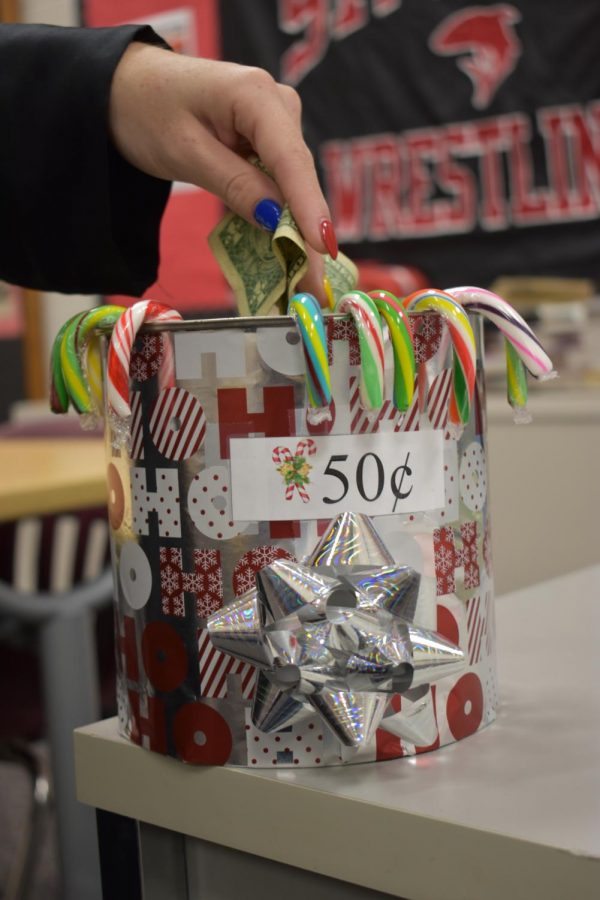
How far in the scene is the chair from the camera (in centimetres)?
145

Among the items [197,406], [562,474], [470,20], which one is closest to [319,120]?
[470,20]

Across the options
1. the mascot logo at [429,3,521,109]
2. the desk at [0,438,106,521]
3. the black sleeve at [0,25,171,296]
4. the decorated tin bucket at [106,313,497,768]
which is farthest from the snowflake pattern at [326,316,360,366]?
the mascot logo at [429,3,521,109]

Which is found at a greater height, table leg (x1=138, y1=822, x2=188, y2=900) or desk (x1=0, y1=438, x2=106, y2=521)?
desk (x1=0, y1=438, x2=106, y2=521)

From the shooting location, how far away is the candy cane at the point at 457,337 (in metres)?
0.53

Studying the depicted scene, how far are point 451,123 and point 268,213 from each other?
2.38m

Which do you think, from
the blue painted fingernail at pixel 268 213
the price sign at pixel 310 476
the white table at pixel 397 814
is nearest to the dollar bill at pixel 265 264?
the blue painted fingernail at pixel 268 213

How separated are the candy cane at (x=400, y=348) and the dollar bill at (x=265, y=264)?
0.25 ft

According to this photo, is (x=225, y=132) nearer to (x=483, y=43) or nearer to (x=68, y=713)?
(x=68, y=713)

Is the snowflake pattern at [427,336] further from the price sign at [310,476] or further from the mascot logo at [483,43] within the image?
→ the mascot logo at [483,43]

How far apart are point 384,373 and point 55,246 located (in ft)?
1.03

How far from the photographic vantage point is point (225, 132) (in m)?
0.63

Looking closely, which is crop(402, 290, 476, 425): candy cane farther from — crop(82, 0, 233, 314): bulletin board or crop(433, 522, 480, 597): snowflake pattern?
crop(82, 0, 233, 314): bulletin board

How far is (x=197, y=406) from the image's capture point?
0.52 m

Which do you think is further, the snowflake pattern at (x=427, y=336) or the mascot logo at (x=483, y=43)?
the mascot logo at (x=483, y=43)
